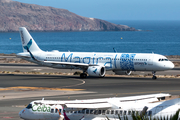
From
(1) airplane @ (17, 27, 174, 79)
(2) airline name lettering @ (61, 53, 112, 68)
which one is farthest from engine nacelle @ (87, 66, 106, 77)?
(2) airline name lettering @ (61, 53, 112, 68)

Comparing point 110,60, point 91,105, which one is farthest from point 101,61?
point 91,105

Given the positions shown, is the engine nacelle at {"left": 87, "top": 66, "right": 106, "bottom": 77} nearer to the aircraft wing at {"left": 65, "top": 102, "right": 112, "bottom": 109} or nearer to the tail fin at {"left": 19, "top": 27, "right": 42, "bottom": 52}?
the tail fin at {"left": 19, "top": 27, "right": 42, "bottom": 52}

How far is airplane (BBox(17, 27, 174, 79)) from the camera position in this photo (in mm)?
51031

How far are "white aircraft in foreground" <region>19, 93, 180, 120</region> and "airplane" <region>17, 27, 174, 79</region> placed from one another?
1282 inches

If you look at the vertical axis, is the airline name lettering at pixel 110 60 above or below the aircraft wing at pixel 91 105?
above

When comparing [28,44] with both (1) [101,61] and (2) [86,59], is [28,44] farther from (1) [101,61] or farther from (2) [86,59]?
(1) [101,61]

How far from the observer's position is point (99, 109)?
17.7m

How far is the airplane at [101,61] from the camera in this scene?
2009 inches

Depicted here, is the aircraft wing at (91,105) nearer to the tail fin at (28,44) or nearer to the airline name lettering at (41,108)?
the airline name lettering at (41,108)

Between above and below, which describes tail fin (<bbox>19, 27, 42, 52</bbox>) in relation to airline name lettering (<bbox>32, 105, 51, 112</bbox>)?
above

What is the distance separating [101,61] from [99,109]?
3655 cm

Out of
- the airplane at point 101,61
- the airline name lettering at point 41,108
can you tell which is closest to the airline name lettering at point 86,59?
the airplane at point 101,61

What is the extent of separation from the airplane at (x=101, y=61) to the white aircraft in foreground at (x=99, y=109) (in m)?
32.6

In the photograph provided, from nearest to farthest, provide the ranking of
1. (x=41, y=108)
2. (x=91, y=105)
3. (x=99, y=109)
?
(x=91, y=105) < (x=99, y=109) < (x=41, y=108)
